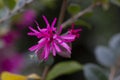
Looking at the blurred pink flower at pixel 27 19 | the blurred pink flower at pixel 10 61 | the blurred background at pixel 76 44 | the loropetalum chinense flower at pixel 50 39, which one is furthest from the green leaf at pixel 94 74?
the blurred pink flower at pixel 27 19

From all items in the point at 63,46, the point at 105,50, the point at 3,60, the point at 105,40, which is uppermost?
the point at 105,40

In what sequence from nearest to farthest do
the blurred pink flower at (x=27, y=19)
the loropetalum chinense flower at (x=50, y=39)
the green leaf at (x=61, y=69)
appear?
A: the loropetalum chinense flower at (x=50, y=39) → the green leaf at (x=61, y=69) → the blurred pink flower at (x=27, y=19)

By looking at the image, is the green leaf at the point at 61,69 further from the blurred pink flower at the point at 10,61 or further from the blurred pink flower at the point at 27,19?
the blurred pink flower at the point at 27,19

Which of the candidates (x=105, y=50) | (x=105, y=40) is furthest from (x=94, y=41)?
(x=105, y=50)

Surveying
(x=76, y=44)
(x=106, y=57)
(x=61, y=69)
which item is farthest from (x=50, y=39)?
(x=76, y=44)

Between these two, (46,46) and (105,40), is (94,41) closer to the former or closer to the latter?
(105,40)

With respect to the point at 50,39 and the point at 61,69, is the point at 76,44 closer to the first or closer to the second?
the point at 61,69

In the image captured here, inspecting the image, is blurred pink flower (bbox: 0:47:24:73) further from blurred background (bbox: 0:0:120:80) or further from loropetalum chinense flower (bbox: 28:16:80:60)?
loropetalum chinense flower (bbox: 28:16:80:60)

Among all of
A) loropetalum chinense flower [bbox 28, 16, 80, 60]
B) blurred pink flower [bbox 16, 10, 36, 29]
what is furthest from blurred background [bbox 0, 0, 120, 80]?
loropetalum chinense flower [bbox 28, 16, 80, 60]
